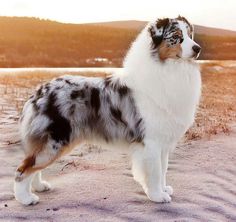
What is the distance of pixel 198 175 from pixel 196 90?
4.00 ft

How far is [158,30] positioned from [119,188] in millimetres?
1763

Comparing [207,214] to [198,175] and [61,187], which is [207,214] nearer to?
[198,175]

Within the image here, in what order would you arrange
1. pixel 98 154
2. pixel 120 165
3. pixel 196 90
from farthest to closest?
pixel 98 154 < pixel 120 165 < pixel 196 90

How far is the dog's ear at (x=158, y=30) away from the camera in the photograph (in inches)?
173

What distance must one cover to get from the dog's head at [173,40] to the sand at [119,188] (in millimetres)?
1499

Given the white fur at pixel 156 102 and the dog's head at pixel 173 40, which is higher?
the dog's head at pixel 173 40

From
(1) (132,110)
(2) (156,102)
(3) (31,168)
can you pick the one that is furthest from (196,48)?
(3) (31,168)

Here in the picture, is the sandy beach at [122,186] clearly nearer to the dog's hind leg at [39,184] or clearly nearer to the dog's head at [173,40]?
the dog's hind leg at [39,184]

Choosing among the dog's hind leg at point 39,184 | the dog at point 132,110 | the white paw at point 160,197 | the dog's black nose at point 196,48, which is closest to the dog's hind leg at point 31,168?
the dog at point 132,110

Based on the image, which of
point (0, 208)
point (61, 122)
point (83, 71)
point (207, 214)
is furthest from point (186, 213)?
point (83, 71)

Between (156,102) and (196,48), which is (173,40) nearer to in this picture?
(196,48)

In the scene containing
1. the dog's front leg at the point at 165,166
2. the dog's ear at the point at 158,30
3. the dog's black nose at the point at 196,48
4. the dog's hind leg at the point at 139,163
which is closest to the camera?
the dog's black nose at the point at 196,48

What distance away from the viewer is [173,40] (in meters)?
4.36

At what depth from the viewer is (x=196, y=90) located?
188 inches
